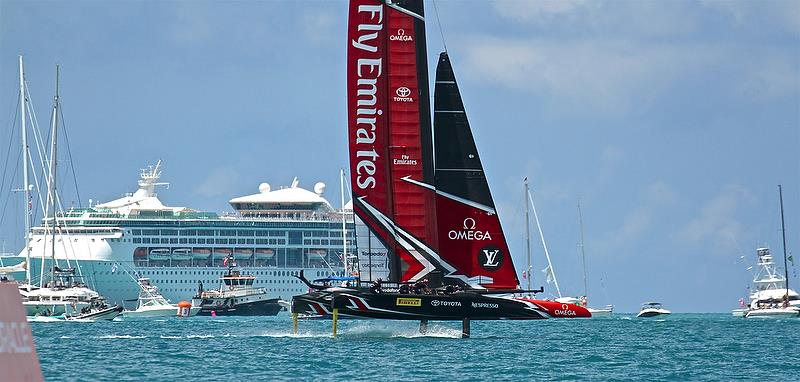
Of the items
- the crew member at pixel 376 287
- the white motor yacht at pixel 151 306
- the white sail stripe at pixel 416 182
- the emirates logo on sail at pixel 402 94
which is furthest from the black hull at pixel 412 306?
the white motor yacht at pixel 151 306

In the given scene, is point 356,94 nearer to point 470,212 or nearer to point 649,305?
point 470,212

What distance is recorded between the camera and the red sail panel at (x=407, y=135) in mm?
28234

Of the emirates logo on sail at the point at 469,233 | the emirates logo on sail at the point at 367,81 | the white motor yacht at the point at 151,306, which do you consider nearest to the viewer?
the emirates logo on sail at the point at 367,81

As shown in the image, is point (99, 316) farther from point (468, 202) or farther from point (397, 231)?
point (397, 231)

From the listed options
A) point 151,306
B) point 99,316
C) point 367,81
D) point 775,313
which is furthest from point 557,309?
point 151,306

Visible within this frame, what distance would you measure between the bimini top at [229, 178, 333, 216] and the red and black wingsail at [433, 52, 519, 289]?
78.9 meters

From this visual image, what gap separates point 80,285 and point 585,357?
171ft

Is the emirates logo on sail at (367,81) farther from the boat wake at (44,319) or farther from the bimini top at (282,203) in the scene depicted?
the bimini top at (282,203)

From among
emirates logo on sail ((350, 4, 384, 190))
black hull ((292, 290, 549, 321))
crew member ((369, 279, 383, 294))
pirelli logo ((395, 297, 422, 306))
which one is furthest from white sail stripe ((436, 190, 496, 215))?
pirelli logo ((395, 297, 422, 306))

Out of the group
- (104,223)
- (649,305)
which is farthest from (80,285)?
(649,305)

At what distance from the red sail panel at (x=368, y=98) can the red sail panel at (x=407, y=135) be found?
181 mm

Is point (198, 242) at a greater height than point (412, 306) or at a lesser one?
greater

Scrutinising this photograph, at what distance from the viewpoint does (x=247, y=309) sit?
91.4 m

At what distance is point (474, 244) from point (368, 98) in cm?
425
